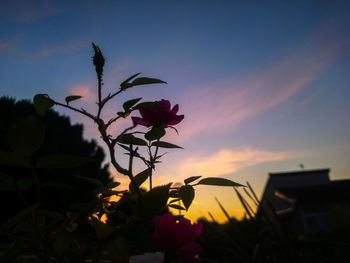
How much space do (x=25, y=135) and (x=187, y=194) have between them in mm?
426

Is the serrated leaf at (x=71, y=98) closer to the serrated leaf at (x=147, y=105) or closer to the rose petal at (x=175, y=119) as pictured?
the serrated leaf at (x=147, y=105)

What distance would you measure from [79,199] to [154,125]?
11.2 metres

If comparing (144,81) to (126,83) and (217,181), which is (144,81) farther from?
(217,181)

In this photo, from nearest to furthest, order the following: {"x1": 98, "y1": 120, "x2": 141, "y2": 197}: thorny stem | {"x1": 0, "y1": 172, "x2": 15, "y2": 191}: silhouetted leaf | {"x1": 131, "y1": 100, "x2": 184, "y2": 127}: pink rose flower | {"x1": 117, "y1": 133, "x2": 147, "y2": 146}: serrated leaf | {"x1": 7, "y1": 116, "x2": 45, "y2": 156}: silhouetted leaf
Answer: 1. {"x1": 7, "y1": 116, "x2": 45, "y2": 156}: silhouetted leaf
2. {"x1": 0, "y1": 172, "x2": 15, "y2": 191}: silhouetted leaf
3. {"x1": 98, "y1": 120, "x2": 141, "y2": 197}: thorny stem
4. {"x1": 117, "y1": 133, "x2": 147, "y2": 146}: serrated leaf
5. {"x1": 131, "y1": 100, "x2": 184, "y2": 127}: pink rose flower

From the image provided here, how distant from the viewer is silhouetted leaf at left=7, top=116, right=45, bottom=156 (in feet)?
1.28

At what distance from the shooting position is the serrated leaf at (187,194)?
668 millimetres

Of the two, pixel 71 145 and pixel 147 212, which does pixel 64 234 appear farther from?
pixel 71 145

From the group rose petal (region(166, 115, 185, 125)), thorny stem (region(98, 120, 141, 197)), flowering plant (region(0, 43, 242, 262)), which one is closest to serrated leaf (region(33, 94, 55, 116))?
flowering plant (region(0, 43, 242, 262))

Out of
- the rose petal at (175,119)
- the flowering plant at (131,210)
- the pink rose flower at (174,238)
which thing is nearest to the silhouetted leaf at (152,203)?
the flowering plant at (131,210)

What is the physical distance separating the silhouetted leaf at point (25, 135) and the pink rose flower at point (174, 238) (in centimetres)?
30

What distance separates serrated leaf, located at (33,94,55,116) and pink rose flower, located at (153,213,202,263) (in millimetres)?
383

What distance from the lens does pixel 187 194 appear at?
69 centimetres

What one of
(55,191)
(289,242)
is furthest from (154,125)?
(55,191)

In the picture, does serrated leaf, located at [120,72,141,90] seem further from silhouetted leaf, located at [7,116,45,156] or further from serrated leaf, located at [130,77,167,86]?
silhouetted leaf, located at [7,116,45,156]
